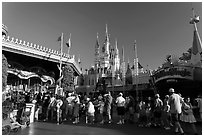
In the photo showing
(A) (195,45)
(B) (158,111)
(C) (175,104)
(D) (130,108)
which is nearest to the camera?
(C) (175,104)

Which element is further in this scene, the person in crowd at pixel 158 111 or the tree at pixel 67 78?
the tree at pixel 67 78

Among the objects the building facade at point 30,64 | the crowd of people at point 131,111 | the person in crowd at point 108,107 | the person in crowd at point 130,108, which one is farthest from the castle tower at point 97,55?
the person in crowd at point 108,107

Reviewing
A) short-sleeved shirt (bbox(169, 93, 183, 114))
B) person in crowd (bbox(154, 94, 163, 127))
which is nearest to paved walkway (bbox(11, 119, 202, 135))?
person in crowd (bbox(154, 94, 163, 127))

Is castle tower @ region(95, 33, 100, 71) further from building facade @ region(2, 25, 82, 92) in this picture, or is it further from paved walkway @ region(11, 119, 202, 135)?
paved walkway @ region(11, 119, 202, 135)

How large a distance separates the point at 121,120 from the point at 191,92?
9.88 m

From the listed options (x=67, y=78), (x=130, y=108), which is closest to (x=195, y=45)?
(x=130, y=108)

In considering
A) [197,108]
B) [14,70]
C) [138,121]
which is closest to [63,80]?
[14,70]

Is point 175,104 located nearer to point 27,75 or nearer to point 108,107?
point 108,107

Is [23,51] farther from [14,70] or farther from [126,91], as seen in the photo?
[126,91]

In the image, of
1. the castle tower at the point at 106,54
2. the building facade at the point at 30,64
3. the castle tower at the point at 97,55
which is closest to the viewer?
the building facade at the point at 30,64

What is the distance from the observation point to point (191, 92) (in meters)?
15.9

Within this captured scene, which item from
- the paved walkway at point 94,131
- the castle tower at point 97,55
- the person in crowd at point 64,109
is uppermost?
the castle tower at point 97,55

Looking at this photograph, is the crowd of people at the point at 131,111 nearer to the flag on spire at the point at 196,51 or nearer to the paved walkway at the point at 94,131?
the paved walkway at the point at 94,131

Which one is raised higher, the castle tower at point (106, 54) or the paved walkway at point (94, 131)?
the castle tower at point (106, 54)
